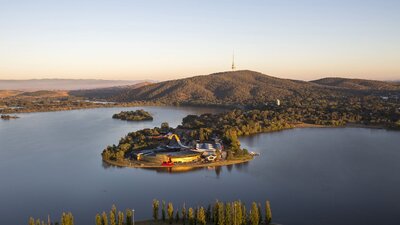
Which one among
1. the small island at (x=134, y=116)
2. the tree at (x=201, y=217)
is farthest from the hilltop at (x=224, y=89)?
the tree at (x=201, y=217)

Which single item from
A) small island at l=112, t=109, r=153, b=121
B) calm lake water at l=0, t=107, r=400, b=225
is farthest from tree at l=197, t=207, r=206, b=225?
small island at l=112, t=109, r=153, b=121

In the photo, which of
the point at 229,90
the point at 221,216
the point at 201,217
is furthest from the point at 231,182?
the point at 229,90

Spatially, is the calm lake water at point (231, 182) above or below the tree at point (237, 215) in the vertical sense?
below

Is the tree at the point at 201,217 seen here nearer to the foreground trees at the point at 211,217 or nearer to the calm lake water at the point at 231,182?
the foreground trees at the point at 211,217

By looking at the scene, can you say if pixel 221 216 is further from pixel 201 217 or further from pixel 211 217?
pixel 211 217

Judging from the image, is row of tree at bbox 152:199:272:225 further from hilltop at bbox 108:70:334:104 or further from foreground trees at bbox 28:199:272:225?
hilltop at bbox 108:70:334:104

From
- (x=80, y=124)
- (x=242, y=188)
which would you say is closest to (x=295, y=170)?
(x=242, y=188)
